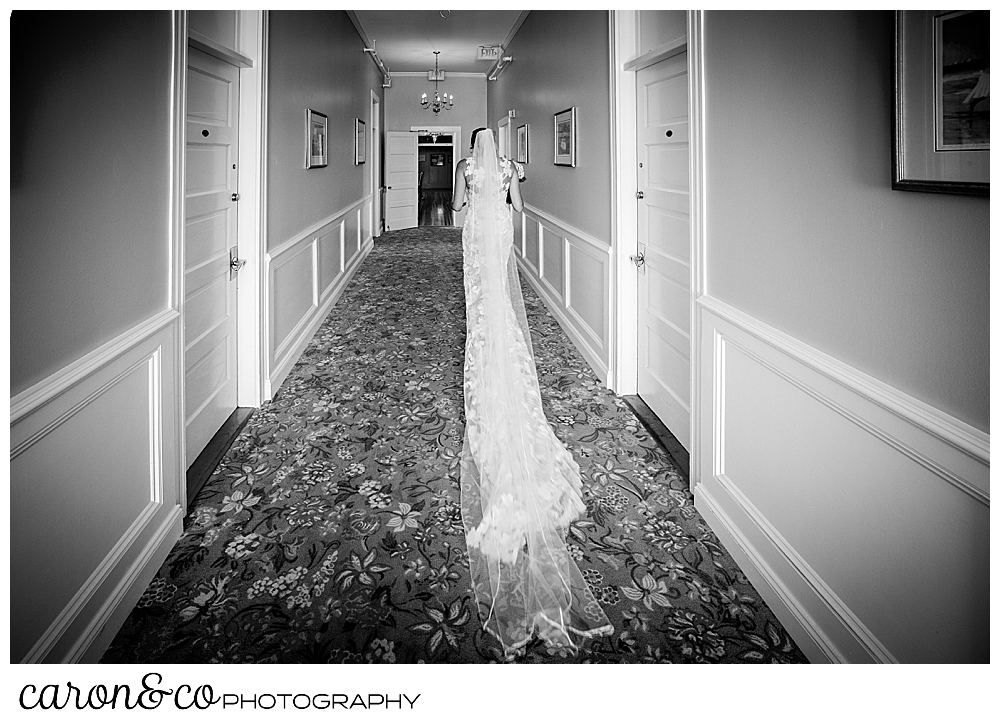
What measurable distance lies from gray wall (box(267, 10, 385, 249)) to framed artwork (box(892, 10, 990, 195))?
3.77 m

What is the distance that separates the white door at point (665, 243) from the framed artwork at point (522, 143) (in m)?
4.60

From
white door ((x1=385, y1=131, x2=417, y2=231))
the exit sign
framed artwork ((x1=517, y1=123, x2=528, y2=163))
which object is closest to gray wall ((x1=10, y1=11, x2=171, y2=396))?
framed artwork ((x1=517, y1=123, x2=528, y2=163))

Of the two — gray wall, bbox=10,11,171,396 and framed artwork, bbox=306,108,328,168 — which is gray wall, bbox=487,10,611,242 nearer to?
framed artwork, bbox=306,108,328,168

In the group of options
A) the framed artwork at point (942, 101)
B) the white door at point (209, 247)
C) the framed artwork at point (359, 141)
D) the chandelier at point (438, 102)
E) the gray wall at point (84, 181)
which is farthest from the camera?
the chandelier at point (438, 102)

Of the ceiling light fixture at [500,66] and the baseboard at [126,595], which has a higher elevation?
the ceiling light fixture at [500,66]

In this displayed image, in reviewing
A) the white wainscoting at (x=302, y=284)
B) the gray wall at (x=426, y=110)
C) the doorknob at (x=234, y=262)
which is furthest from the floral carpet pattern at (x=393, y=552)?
the gray wall at (x=426, y=110)

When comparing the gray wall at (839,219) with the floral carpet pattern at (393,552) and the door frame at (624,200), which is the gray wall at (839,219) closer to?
the floral carpet pattern at (393,552)

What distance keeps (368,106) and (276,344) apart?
6774 millimetres

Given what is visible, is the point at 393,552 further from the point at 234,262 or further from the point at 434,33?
the point at 434,33

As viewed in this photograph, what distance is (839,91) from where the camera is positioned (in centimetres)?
207

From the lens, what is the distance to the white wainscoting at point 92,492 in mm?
1892

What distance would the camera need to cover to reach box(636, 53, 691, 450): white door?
402 cm

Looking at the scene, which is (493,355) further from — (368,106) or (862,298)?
(368,106)
